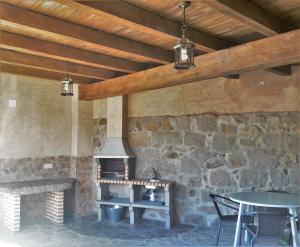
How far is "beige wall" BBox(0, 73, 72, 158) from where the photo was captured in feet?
18.1

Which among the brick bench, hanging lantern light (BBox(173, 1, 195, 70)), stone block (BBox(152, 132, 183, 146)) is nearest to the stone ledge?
the brick bench

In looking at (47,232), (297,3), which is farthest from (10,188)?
(297,3)

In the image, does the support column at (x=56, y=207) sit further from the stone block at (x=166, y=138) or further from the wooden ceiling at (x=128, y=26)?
the wooden ceiling at (x=128, y=26)

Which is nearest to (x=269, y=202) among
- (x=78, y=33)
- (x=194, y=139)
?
(x=194, y=139)

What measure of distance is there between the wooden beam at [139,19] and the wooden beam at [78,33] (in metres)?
0.54

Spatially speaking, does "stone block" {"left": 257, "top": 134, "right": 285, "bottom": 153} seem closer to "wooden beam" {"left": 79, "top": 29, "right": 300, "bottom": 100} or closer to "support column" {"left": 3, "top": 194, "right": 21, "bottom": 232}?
"wooden beam" {"left": 79, "top": 29, "right": 300, "bottom": 100}

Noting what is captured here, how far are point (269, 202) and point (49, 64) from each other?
11.4ft

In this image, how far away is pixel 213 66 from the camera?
3.87 meters

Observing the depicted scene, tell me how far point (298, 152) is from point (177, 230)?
213cm

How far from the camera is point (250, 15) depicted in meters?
2.81

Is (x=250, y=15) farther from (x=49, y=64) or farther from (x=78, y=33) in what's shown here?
(x=49, y=64)

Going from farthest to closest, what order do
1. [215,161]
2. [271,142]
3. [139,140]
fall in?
1. [139,140]
2. [215,161]
3. [271,142]

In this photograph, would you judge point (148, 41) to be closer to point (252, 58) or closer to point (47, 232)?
point (252, 58)

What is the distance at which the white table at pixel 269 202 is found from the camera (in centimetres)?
329
